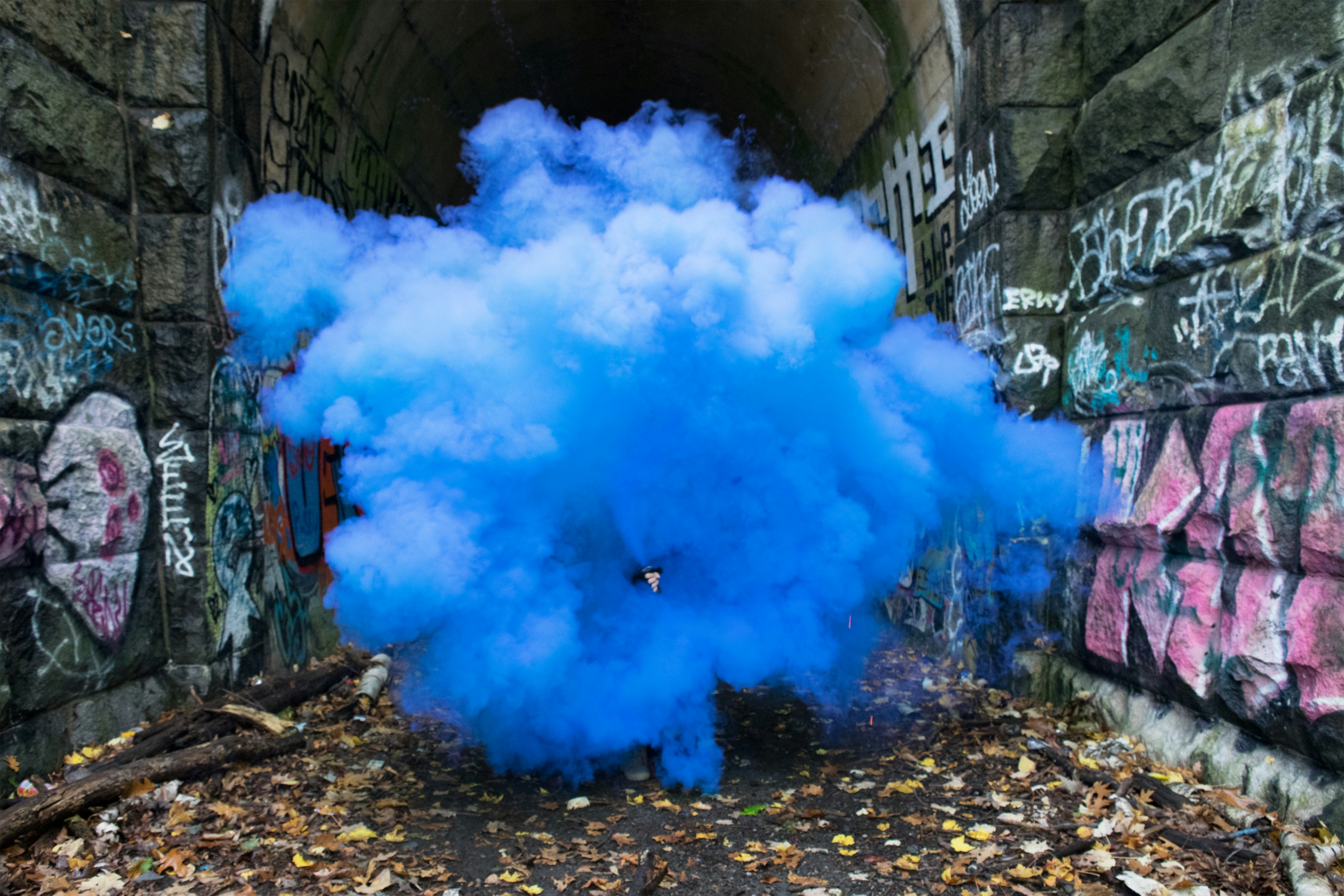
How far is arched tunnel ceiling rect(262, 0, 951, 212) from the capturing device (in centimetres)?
625

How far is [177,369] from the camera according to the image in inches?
201

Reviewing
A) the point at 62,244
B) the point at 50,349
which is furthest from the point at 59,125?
the point at 50,349

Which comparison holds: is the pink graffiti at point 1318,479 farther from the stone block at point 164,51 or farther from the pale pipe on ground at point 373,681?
the stone block at point 164,51

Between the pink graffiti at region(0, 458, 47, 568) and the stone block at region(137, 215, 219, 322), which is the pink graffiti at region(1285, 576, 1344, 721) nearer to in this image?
the pink graffiti at region(0, 458, 47, 568)

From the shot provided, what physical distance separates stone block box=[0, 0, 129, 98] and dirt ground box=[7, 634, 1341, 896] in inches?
146

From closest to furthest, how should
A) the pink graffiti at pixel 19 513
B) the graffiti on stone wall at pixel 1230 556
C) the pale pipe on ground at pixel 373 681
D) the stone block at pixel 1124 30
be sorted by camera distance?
the graffiti on stone wall at pixel 1230 556, the pink graffiti at pixel 19 513, the stone block at pixel 1124 30, the pale pipe on ground at pixel 373 681

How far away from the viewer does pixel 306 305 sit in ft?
15.7

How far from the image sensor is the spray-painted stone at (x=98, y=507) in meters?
4.31

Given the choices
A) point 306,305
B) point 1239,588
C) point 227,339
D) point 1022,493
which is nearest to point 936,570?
point 1022,493

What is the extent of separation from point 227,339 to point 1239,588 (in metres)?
5.76

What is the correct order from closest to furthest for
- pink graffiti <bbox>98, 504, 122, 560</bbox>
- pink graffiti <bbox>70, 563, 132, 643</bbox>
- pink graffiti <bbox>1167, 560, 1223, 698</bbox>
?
pink graffiti <bbox>1167, 560, 1223, 698</bbox> < pink graffiti <bbox>70, 563, 132, 643</bbox> < pink graffiti <bbox>98, 504, 122, 560</bbox>

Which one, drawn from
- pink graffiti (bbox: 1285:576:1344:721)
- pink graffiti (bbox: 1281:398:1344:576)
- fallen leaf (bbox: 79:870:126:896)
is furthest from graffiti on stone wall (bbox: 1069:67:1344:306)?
fallen leaf (bbox: 79:870:126:896)

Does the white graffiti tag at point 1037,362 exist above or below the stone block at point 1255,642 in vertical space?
above

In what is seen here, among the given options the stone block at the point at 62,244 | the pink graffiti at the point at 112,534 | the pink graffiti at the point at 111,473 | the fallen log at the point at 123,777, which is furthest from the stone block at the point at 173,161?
the fallen log at the point at 123,777
